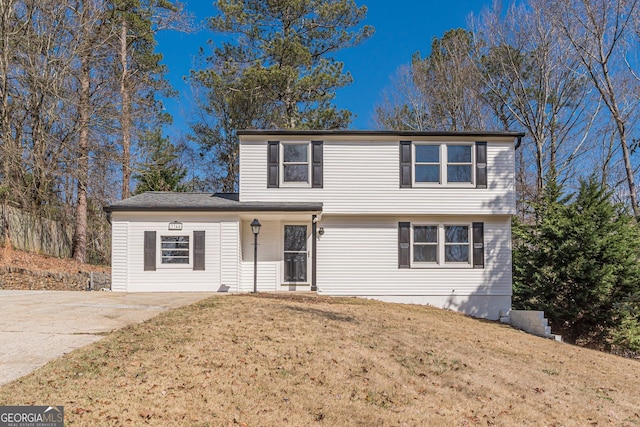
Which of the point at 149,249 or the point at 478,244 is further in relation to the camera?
the point at 478,244

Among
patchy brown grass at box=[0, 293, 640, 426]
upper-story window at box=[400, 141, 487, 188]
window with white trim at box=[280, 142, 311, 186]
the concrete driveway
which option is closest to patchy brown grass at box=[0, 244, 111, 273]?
the concrete driveway

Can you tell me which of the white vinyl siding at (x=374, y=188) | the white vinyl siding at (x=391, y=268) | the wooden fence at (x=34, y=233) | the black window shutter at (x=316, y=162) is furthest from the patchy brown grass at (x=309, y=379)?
the wooden fence at (x=34, y=233)

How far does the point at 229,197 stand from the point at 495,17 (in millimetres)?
14527

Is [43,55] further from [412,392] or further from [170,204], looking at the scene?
[412,392]

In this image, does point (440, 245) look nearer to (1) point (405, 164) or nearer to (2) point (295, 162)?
(1) point (405, 164)

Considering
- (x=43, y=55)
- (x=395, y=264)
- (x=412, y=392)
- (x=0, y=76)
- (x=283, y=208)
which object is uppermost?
(x=43, y=55)

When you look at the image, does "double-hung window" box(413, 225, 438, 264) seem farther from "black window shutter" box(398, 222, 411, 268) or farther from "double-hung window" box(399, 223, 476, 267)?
"black window shutter" box(398, 222, 411, 268)

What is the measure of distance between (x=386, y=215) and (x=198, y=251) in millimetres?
5433

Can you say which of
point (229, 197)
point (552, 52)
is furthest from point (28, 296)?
point (552, 52)

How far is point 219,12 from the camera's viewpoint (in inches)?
886

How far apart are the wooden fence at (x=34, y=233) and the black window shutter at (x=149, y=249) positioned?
19.9ft

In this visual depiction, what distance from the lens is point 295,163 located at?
13.6m

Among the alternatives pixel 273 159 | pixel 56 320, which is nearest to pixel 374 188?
pixel 273 159

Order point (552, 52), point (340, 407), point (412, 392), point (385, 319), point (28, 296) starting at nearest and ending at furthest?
1. point (340, 407)
2. point (412, 392)
3. point (385, 319)
4. point (28, 296)
5. point (552, 52)
